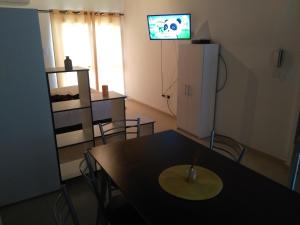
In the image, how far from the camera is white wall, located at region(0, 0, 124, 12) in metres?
4.95

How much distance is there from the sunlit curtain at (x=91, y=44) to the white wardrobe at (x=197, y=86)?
2.69 m

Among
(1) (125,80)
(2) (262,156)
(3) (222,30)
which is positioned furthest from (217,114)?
(1) (125,80)

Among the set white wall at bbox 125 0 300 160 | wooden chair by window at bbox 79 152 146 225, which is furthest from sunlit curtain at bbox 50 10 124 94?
wooden chair by window at bbox 79 152 146 225

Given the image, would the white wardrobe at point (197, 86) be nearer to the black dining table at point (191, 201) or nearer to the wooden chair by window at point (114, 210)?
the black dining table at point (191, 201)

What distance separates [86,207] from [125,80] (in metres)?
4.62

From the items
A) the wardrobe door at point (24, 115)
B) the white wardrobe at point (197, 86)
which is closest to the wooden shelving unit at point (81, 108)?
the wardrobe door at point (24, 115)

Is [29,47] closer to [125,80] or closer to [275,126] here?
[275,126]

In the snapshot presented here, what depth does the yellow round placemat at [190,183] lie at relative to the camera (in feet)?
4.26

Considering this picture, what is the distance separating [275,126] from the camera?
3109mm

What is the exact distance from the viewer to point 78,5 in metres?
5.36

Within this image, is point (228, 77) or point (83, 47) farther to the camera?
point (83, 47)

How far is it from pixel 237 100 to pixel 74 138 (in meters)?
2.35

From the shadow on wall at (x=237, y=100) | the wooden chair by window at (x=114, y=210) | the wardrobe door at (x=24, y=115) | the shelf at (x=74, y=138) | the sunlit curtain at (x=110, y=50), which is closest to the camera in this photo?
the wooden chair by window at (x=114, y=210)

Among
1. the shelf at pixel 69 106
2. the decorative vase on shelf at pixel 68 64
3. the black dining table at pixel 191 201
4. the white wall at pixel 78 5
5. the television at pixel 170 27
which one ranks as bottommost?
the black dining table at pixel 191 201
